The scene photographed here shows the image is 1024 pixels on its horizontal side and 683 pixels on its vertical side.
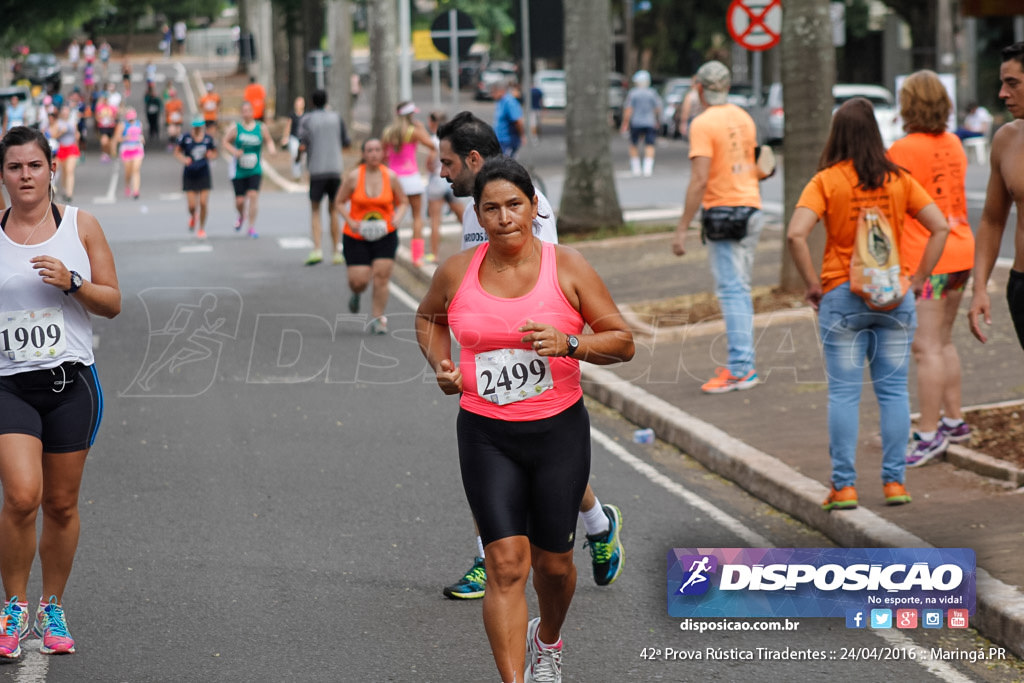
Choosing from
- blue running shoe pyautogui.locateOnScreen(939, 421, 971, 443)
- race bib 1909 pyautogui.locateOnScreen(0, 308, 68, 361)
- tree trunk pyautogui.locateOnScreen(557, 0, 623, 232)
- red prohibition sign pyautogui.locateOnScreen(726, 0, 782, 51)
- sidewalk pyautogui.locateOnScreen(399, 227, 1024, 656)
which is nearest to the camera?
race bib 1909 pyautogui.locateOnScreen(0, 308, 68, 361)

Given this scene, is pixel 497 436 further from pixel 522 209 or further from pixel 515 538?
pixel 522 209

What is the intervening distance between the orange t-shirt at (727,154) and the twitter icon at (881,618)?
186 inches

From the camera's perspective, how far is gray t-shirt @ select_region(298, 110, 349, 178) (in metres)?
18.2

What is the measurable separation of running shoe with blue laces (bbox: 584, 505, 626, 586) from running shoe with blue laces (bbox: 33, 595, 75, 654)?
2.08 metres

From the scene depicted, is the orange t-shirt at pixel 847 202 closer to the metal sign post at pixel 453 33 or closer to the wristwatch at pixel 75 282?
the wristwatch at pixel 75 282

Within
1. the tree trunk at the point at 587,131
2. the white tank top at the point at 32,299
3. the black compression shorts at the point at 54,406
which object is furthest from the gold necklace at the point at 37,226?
the tree trunk at the point at 587,131

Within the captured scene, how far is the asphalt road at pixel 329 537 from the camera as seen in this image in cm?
559

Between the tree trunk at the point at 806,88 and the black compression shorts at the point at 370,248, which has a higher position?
the tree trunk at the point at 806,88

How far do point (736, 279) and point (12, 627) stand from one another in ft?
19.4

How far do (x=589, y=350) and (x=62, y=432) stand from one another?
2053 mm

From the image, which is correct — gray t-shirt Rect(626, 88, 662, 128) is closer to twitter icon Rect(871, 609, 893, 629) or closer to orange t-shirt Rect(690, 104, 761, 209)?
orange t-shirt Rect(690, 104, 761, 209)

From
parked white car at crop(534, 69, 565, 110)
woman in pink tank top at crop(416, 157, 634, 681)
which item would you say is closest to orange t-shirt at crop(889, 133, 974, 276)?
woman in pink tank top at crop(416, 157, 634, 681)

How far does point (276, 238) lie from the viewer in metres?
22.9

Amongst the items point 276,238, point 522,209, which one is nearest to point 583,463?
point 522,209
